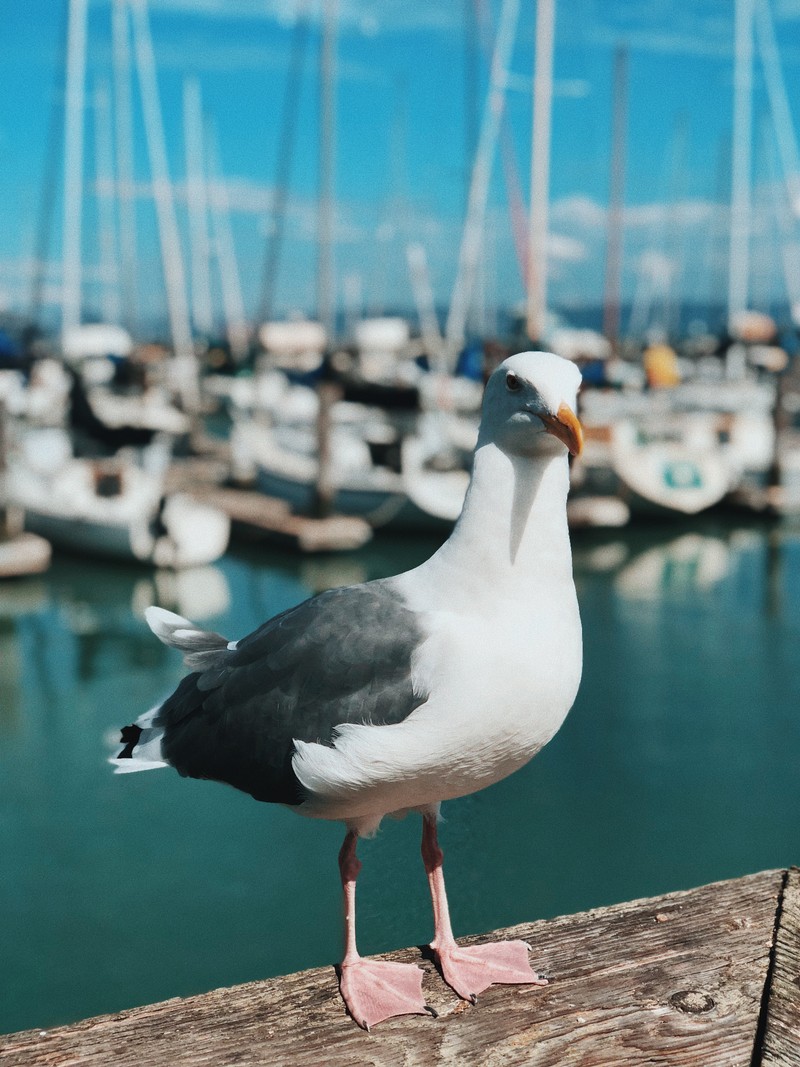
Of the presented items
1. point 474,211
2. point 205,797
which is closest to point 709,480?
point 474,211

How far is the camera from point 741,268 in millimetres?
27891

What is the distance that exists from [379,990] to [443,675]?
2.48 ft

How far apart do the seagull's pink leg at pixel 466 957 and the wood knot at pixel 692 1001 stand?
0.30m

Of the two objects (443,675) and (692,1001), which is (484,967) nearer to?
(692,1001)

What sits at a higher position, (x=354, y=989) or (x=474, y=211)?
(x=474, y=211)

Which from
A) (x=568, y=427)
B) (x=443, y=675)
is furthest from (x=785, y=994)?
(x=568, y=427)

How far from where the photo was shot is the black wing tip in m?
2.72

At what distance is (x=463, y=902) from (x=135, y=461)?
11.9m

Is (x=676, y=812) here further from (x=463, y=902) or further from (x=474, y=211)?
(x=474, y=211)

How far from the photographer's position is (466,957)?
249cm

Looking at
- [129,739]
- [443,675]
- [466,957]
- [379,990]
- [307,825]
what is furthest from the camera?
[307,825]

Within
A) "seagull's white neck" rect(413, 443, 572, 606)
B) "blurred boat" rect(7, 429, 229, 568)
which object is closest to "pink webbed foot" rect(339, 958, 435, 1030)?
"seagull's white neck" rect(413, 443, 572, 606)

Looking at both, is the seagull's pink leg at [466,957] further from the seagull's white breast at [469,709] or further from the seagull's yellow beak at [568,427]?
the seagull's yellow beak at [568,427]

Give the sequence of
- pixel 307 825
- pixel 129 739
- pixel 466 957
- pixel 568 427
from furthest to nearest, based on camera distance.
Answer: pixel 307 825 < pixel 129 739 < pixel 466 957 < pixel 568 427
